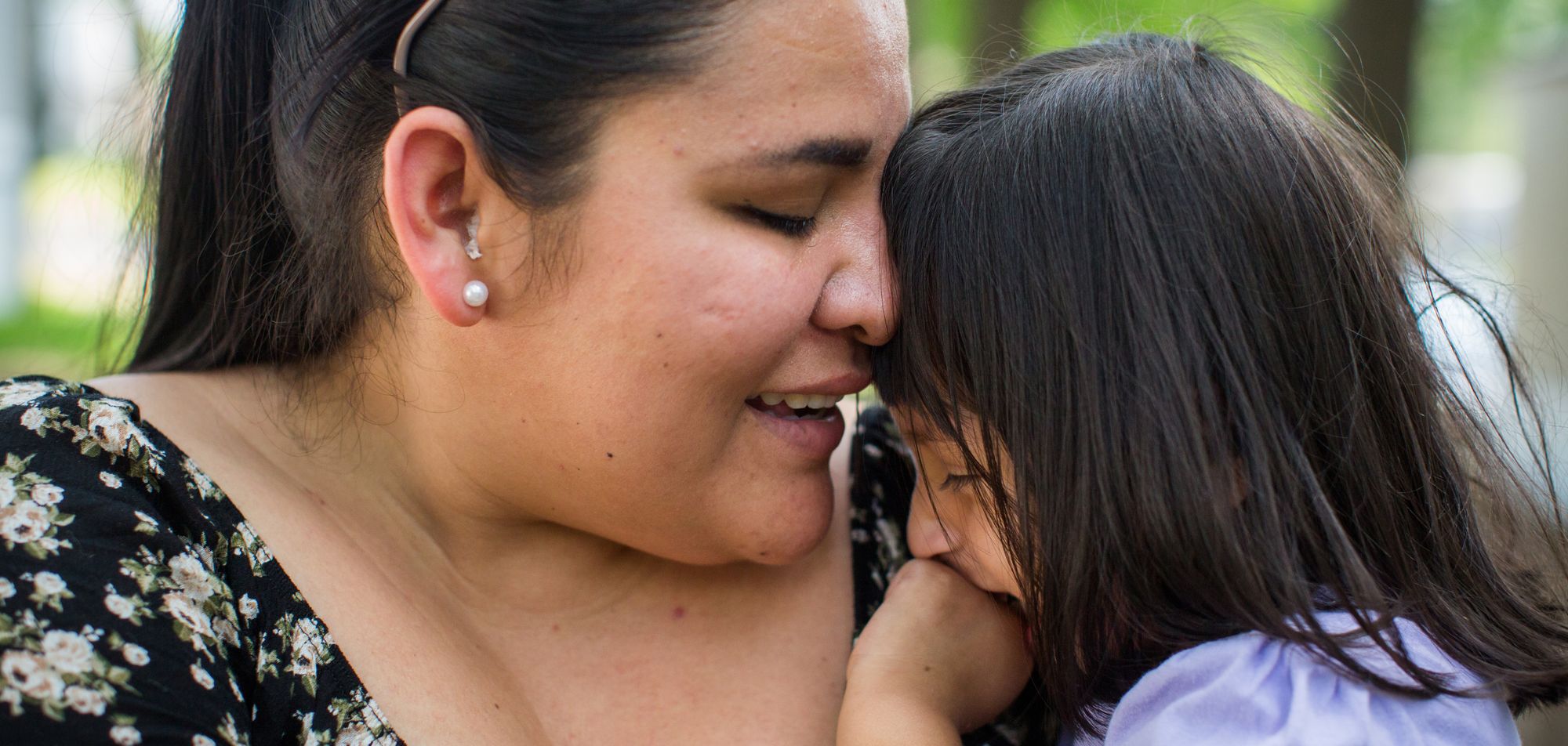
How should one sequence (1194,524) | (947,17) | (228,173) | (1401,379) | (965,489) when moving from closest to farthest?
(1194,524) < (1401,379) < (965,489) < (228,173) < (947,17)

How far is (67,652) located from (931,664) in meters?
1.07

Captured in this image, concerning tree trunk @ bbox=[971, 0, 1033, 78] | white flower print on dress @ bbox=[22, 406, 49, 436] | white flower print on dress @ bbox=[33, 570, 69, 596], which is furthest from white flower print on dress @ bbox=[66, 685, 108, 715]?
tree trunk @ bbox=[971, 0, 1033, 78]

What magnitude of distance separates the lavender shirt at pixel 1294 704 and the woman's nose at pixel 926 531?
0.43 metres

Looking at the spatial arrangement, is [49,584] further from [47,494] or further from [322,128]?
[322,128]

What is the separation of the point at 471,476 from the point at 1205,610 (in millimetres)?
1027

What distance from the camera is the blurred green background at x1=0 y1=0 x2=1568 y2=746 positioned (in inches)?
85.3

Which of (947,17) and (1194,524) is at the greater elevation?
(1194,524)

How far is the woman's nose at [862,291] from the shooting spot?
1674 millimetres

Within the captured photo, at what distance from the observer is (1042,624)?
65.7 inches

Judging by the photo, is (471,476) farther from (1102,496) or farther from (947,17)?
(947,17)

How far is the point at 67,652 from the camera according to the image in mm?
1242

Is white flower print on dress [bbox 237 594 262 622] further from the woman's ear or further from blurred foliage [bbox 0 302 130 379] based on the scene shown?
blurred foliage [bbox 0 302 130 379]

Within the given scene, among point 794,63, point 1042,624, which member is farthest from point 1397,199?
point 794,63

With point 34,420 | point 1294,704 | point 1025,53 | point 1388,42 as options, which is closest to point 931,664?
point 1294,704
